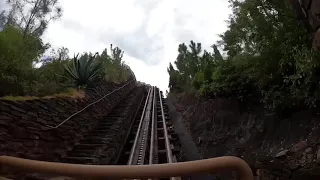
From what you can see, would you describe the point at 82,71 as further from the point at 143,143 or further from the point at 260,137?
the point at 260,137

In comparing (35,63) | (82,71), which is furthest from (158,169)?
(82,71)

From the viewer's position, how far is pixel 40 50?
652 centimetres

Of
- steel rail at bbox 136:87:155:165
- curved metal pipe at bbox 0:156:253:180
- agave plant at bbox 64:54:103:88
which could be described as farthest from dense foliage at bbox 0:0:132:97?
curved metal pipe at bbox 0:156:253:180

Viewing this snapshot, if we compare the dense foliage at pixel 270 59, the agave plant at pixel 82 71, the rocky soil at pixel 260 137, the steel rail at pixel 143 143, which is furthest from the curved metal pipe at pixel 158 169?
the agave plant at pixel 82 71

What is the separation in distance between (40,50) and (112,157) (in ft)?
9.88

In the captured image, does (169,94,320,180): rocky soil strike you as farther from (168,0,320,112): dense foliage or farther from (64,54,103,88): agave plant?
(64,54,103,88): agave plant

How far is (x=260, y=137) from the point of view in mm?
7672

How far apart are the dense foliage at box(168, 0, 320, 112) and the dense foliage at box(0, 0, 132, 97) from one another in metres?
4.89

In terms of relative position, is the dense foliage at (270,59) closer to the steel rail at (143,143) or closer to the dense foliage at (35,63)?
the steel rail at (143,143)

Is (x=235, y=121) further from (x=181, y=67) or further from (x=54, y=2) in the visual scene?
(x=181, y=67)

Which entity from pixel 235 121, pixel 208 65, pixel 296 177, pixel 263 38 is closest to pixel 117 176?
pixel 296 177

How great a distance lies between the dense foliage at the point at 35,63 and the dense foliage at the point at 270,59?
4.89m

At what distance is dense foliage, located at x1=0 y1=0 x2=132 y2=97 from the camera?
5.44 meters

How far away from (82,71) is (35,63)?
343cm
